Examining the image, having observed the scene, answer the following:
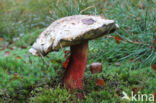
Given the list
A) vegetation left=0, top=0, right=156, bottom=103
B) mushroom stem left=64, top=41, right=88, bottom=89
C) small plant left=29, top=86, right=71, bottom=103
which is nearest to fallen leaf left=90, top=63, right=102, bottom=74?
vegetation left=0, top=0, right=156, bottom=103

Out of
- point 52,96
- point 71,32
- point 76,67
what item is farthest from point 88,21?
point 52,96

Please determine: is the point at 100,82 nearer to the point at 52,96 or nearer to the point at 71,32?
the point at 52,96

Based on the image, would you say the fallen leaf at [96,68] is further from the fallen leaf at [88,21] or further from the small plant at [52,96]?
the fallen leaf at [88,21]

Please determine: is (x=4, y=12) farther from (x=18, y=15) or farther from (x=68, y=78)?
(x=68, y=78)

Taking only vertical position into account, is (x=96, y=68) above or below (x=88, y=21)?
below

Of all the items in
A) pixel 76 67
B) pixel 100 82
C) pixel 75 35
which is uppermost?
pixel 75 35

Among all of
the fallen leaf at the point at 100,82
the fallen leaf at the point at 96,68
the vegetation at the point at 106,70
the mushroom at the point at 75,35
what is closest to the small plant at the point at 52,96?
the vegetation at the point at 106,70

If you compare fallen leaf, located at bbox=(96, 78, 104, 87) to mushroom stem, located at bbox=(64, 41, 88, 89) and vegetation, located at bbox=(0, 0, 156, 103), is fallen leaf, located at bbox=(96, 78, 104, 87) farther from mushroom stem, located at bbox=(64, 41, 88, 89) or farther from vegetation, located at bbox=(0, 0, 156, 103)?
mushroom stem, located at bbox=(64, 41, 88, 89)
